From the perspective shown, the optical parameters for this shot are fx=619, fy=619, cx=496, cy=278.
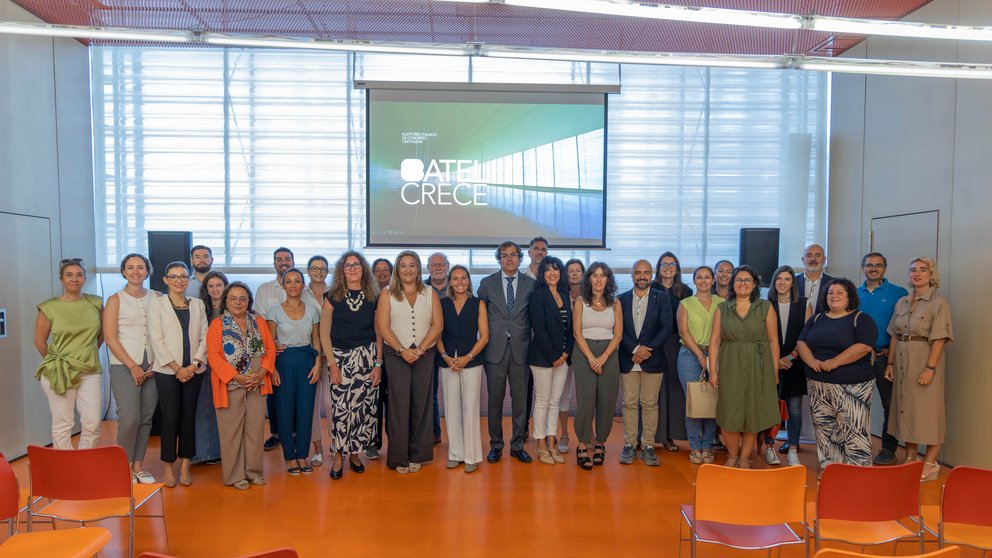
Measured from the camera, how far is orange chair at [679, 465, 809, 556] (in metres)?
2.69

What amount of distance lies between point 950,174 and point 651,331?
2.84 m

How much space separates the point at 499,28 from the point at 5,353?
512cm

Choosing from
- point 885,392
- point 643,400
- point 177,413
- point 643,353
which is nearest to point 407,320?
point 177,413

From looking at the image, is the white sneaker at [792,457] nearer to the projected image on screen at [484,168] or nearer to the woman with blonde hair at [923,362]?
the woman with blonde hair at [923,362]

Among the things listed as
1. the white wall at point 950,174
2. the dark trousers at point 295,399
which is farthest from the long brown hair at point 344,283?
the white wall at point 950,174

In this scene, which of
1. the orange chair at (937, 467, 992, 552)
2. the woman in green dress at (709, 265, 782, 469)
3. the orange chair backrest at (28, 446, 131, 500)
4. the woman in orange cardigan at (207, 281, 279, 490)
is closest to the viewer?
the orange chair at (937, 467, 992, 552)

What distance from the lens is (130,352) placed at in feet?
14.1

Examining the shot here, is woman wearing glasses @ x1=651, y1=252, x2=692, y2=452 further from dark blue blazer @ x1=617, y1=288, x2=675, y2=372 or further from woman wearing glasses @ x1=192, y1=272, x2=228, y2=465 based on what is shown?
woman wearing glasses @ x1=192, y1=272, x2=228, y2=465

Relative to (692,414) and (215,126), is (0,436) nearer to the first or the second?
(215,126)

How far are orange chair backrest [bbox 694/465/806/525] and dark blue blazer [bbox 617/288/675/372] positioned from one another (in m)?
2.18

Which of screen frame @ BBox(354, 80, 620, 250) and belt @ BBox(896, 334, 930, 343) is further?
screen frame @ BBox(354, 80, 620, 250)

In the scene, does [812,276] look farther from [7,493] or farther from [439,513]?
[7,493]

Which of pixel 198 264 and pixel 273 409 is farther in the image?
pixel 198 264

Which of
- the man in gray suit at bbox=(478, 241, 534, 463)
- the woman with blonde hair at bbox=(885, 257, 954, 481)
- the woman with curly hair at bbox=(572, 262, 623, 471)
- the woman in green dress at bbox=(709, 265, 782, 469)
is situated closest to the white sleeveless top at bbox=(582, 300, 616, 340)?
the woman with curly hair at bbox=(572, 262, 623, 471)
